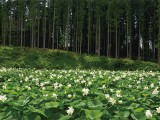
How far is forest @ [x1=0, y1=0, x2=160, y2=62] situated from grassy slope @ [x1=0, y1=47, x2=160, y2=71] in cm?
1807

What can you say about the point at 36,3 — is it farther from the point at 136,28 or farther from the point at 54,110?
the point at 54,110

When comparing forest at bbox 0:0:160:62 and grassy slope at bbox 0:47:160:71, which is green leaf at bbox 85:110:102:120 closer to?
grassy slope at bbox 0:47:160:71

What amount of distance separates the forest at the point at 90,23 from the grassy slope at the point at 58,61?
18074 mm

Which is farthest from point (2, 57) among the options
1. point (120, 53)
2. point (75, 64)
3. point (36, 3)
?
point (120, 53)

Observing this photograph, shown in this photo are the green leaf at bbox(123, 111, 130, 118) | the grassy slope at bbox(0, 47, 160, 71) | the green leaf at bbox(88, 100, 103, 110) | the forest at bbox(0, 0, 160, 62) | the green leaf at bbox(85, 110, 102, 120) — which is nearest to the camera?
the green leaf at bbox(85, 110, 102, 120)

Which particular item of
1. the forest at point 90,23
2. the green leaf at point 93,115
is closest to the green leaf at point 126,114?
the green leaf at point 93,115

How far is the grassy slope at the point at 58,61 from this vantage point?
1375 inches

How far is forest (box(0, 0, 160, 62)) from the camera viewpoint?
58.0 meters

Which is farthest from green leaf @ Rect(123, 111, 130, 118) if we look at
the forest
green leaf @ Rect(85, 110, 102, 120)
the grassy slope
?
the forest

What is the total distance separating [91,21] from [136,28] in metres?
10.3

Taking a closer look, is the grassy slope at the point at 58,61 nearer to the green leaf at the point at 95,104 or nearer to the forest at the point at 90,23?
the forest at the point at 90,23

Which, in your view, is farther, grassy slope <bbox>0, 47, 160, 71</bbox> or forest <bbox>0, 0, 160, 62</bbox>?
forest <bbox>0, 0, 160, 62</bbox>

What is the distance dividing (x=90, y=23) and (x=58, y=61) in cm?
2517

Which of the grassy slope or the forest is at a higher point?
the forest
